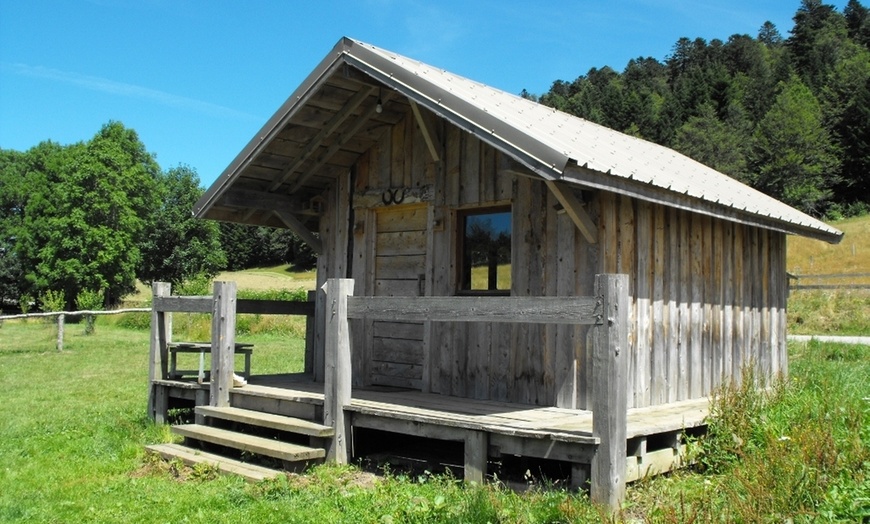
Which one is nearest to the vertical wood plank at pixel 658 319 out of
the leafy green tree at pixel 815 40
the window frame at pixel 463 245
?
the window frame at pixel 463 245

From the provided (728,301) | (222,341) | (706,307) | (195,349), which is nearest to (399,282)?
(222,341)

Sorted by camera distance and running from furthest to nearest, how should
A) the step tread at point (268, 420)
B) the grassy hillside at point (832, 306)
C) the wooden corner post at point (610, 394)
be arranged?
1. the grassy hillside at point (832, 306)
2. the step tread at point (268, 420)
3. the wooden corner post at point (610, 394)

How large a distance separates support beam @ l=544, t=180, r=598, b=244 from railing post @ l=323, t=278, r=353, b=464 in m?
2.30

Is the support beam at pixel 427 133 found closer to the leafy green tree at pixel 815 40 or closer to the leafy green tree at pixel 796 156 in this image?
the leafy green tree at pixel 796 156

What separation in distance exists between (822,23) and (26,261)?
326 ft

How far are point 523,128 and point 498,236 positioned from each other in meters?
2.25

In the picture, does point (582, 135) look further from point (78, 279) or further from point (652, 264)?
point (78, 279)

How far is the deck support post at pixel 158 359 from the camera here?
34.6ft

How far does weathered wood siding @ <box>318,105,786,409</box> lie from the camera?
8.33 meters

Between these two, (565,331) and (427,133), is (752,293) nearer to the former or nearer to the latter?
(565,331)

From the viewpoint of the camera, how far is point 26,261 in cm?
5200

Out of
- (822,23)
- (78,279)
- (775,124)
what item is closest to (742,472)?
(78,279)

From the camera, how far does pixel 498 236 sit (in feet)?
30.1

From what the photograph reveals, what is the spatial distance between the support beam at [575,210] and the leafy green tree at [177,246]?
55.3 meters
